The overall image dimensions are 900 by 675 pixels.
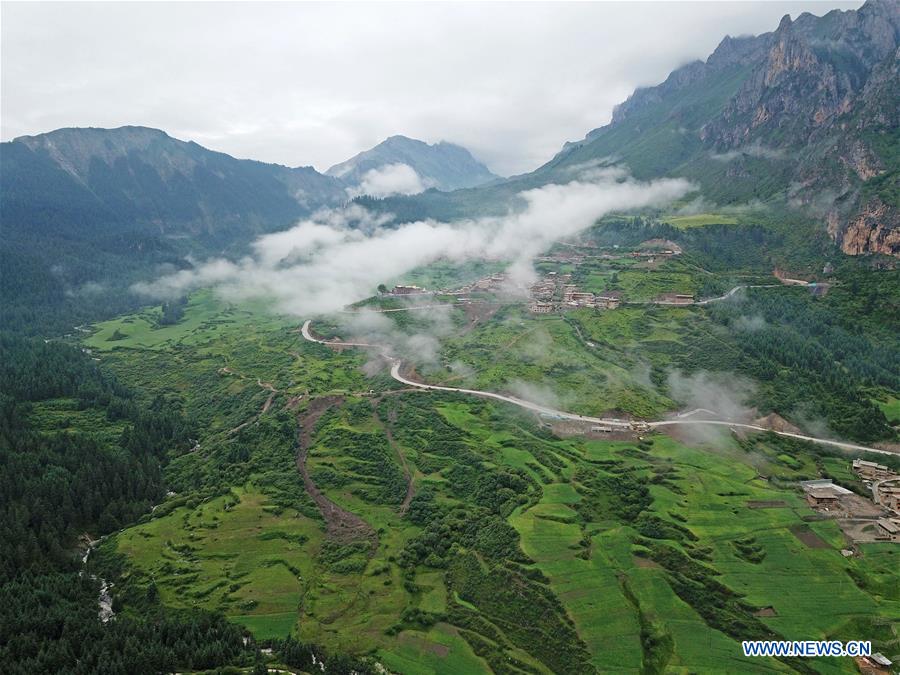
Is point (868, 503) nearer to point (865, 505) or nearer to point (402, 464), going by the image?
point (865, 505)

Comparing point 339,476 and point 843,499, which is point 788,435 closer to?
point 843,499

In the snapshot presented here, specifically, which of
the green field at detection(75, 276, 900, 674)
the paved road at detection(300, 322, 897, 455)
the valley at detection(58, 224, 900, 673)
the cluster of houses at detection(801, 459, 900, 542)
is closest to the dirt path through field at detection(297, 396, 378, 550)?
the valley at detection(58, 224, 900, 673)

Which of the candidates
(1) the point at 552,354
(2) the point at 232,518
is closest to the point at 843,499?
(1) the point at 552,354

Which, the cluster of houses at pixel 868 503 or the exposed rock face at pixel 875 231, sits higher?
the exposed rock face at pixel 875 231

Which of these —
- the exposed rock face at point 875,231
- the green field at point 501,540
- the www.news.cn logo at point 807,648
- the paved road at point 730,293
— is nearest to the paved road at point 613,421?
the green field at point 501,540

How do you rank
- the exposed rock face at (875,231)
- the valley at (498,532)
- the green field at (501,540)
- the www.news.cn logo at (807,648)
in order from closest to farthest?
the www.news.cn logo at (807,648)
the green field at (501,540)
the valley at (498,532)
the exposed rock face at (875,231)

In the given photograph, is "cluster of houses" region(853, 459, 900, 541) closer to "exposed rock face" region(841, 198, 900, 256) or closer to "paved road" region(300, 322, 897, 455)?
"paved road" region(300, 322, 897, 455)

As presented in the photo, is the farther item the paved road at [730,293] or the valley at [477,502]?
the paved road at [730,293]

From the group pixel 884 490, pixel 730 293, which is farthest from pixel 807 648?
pixel 730 293

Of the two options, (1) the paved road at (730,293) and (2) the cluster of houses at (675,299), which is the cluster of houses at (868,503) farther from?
(2) the cluster of houses at (675,299)
